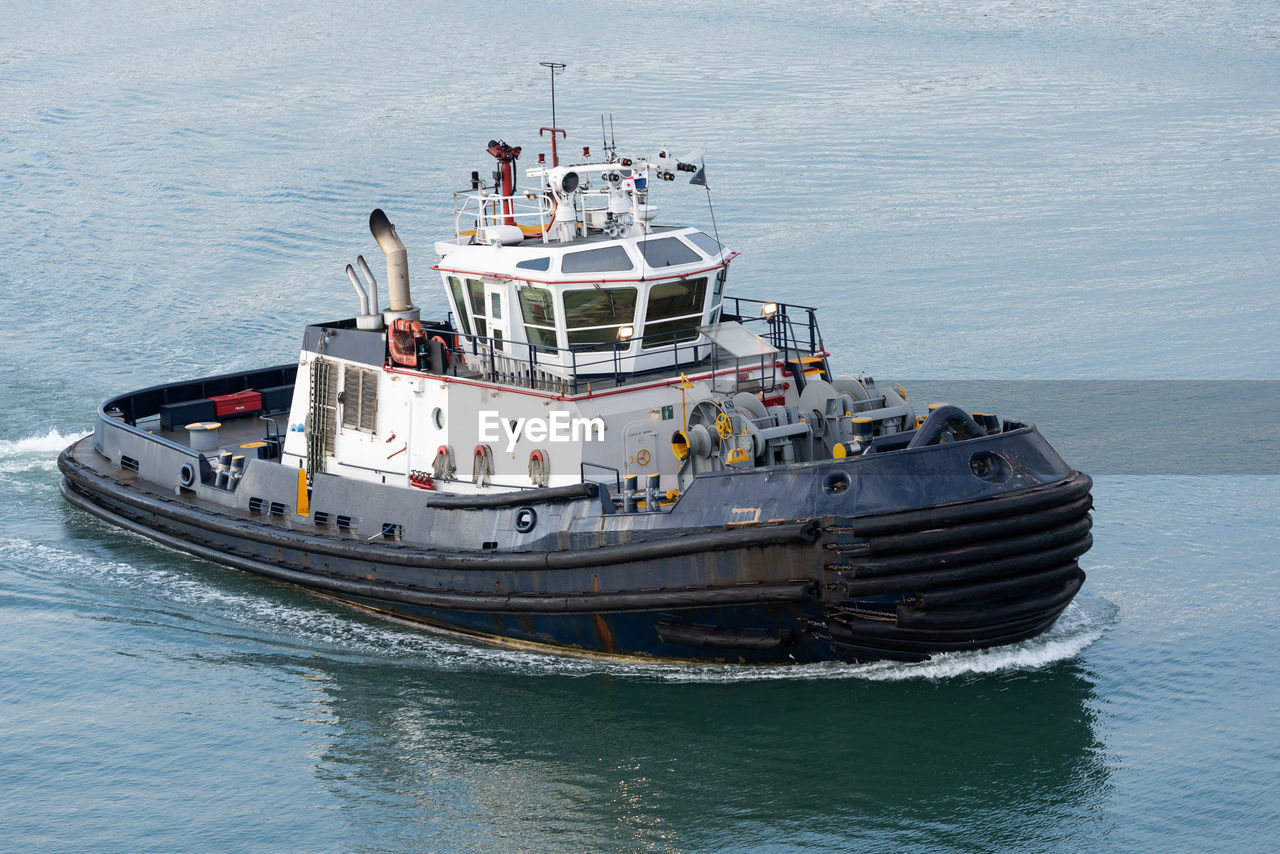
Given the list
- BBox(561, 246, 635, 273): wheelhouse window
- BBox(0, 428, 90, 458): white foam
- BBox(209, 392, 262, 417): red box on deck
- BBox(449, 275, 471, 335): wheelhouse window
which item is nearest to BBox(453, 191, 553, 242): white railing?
BBox(449, 275, 471, 335): wheelhouse window

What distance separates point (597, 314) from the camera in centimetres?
1306

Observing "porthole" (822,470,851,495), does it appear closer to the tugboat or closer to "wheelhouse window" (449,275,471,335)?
the tugboat

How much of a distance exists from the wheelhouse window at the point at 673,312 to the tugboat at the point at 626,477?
0.03 metres

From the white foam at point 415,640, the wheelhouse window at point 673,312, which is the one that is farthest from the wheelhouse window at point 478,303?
the white foam at point 415,640

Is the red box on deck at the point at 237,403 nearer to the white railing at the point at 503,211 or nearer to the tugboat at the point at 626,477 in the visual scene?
the tugboat at the point at 626,477

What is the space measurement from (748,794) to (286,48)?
39192 millimetres

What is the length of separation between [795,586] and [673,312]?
3.38 metres

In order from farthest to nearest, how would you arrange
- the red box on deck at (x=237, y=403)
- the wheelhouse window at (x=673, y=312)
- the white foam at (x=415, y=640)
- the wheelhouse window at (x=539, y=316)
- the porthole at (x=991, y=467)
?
the red box on deck at (x=237, y=403)
the wheelhouse window at (x=673, y=312)
the wheelhouse window at (x=539, y=316)
the white foam at (x=415, y=640)
the porthole at (x=991, y=467)

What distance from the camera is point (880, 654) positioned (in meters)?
11.6

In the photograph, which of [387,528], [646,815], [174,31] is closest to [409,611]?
[387,528]

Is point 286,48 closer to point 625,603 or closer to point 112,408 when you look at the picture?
point 112,408

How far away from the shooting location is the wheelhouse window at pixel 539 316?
13.0 m

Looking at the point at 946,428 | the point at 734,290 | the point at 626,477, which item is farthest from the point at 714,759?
the point at 734,290

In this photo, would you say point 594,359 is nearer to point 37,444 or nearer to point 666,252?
point 666,252
